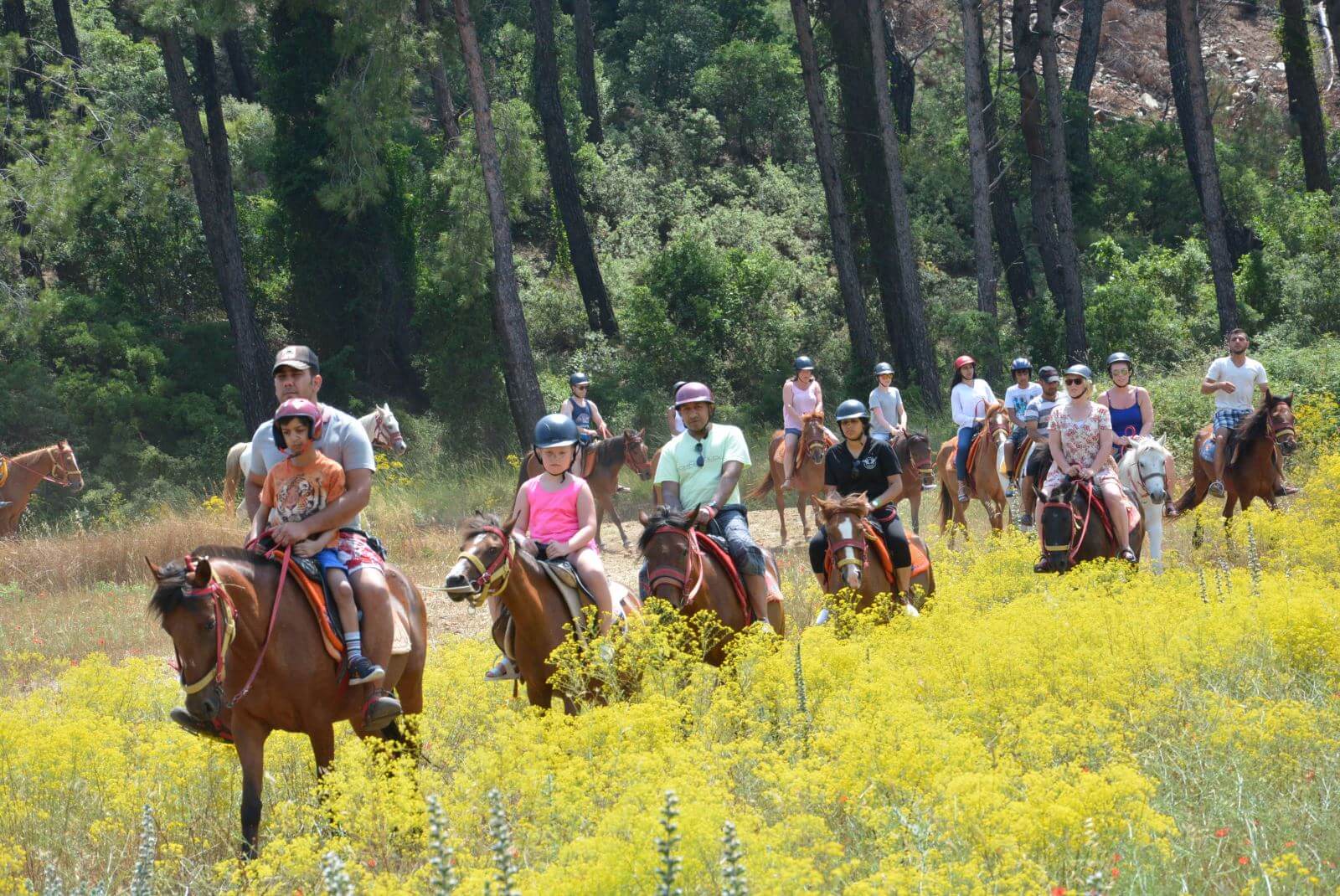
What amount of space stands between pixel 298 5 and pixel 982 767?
90.0 ft

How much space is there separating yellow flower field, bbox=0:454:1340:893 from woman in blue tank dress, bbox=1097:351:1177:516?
307 centimetres

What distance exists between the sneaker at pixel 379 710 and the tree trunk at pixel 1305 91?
29.6 metres

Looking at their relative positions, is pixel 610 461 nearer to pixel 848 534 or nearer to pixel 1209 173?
pixel 848 534

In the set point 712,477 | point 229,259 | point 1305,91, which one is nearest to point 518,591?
point 712,477

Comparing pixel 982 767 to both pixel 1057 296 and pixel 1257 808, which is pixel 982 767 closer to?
pixel 1257 808

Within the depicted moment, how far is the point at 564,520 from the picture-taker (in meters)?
9.01

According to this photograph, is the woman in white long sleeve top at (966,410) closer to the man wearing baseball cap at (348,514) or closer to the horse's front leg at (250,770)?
the man wearing baseball cap at (348,514)

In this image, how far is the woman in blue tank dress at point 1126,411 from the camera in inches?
535

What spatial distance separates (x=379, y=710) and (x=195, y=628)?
1192mm

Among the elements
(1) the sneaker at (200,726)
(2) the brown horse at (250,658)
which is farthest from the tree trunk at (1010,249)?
(1) the sneaker at (200,726)

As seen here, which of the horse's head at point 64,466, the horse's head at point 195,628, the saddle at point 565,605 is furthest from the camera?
the horse's head at point 64,466

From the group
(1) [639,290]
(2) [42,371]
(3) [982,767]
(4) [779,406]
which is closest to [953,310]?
(4) [779,406]

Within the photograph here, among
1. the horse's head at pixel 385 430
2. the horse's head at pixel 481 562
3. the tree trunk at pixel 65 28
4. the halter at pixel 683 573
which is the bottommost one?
the halter at pixel 683 573

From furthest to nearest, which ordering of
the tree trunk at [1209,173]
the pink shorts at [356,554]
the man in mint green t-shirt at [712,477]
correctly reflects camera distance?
the tree trunk at [1209,173] < the man in mint green t-shirt at [712,477] < the pink shorts at [356,554]
